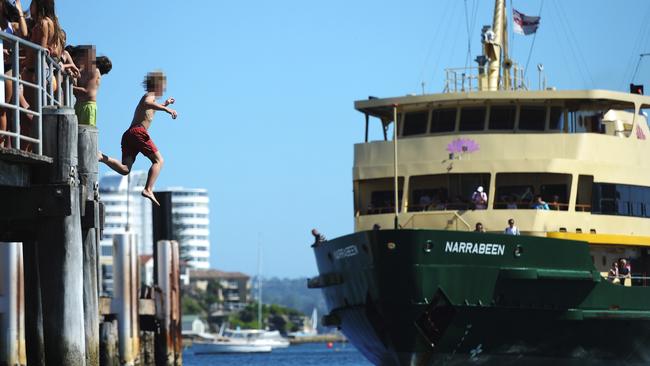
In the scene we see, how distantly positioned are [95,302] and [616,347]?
18.1 metres

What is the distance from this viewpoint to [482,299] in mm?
27516

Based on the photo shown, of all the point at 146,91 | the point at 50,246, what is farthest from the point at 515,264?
the point at 50,246

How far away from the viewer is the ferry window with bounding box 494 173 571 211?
1215 inches

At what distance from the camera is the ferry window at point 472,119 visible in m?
31.7

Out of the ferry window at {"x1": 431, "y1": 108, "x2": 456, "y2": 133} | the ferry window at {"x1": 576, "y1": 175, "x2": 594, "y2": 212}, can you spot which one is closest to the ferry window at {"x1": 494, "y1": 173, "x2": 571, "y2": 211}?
the ferry window at {"x1": 576, "y1": 175, "x2": 594, "y2": 212}

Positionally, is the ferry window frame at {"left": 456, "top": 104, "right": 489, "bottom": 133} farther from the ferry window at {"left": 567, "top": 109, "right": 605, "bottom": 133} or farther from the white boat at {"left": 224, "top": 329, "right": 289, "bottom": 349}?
the white boat at {"left": 224, "top": 329, "right": 289, "bottom": 349}

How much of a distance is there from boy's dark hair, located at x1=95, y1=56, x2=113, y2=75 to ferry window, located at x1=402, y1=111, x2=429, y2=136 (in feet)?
57.2

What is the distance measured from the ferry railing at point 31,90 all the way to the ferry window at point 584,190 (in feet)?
61.3

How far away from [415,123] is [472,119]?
4.55 feet

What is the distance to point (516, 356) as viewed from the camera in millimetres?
28531

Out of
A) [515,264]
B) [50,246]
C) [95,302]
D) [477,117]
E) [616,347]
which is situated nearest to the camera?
[50,246]

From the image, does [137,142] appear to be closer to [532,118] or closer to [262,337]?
[532,118]

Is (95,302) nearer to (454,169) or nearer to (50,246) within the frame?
(50,246)

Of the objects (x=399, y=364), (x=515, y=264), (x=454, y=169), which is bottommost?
(x=399, y=364)
